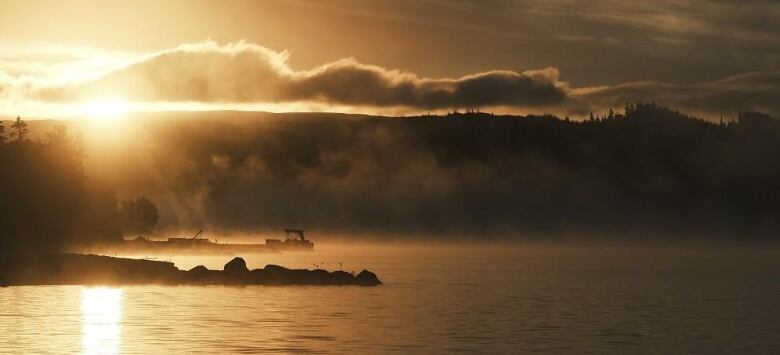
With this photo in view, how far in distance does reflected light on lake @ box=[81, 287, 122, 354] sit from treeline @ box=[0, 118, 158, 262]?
1472 cm

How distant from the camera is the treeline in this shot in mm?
134750

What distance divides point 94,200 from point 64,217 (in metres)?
30.5

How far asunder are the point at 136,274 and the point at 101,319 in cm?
4664

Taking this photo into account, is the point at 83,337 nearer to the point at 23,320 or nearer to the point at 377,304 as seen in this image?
the point at 23,320

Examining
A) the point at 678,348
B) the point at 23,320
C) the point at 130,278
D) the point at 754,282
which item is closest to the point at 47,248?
the point at 130,278

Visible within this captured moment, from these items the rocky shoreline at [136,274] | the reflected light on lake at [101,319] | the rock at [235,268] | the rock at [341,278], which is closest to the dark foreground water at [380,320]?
the reflected light on lake at [101,319]

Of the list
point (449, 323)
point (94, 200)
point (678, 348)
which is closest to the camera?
point (678, 348)

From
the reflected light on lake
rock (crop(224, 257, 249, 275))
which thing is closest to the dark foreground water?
the reflected light on lake

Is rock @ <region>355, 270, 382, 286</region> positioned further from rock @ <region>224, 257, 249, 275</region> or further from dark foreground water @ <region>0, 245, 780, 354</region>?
rock @ <region>224, 257, 249, 275</region>

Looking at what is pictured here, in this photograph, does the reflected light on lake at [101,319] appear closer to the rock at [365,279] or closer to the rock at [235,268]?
the rock at [235,268]

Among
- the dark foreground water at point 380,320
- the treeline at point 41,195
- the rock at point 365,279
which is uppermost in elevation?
the treeline at point 41,195

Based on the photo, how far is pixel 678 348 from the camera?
249 feet

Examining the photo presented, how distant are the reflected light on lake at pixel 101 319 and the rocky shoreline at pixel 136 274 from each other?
662 centimetres

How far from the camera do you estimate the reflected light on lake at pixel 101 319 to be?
7212 cm
